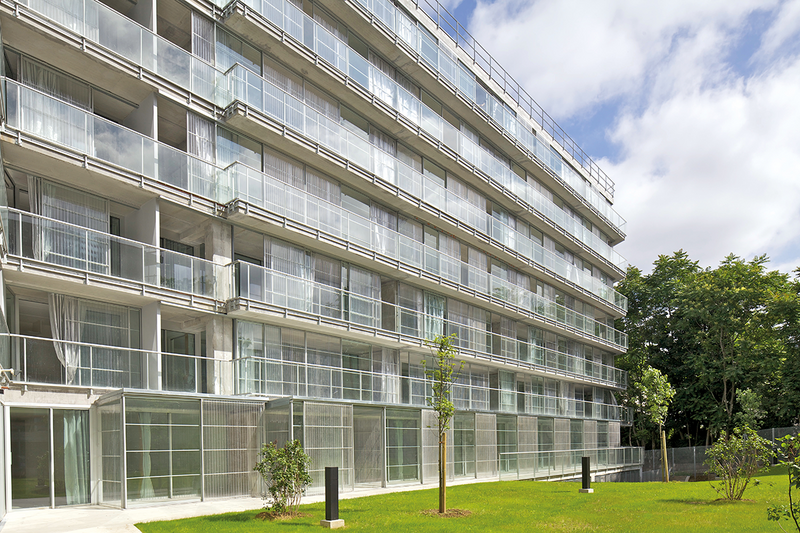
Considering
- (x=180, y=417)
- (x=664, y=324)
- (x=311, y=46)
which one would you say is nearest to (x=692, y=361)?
(x=664, y=324)

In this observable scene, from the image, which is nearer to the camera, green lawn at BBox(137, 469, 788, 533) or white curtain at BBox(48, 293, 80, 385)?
green lawn at BBox(137, 469, 788, 533)

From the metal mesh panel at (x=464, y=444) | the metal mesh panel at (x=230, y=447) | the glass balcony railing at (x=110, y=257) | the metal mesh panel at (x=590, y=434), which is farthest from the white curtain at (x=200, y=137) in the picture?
the metal mesh panel at (x=590, y=434)

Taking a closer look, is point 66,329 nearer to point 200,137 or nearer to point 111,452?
point 111,452

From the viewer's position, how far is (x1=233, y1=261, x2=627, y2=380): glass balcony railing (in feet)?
75.6

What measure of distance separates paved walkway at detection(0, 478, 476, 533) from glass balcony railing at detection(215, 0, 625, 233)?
16615mm

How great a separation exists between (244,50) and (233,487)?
1536 centimetres

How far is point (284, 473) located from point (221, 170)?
1128 centimetres

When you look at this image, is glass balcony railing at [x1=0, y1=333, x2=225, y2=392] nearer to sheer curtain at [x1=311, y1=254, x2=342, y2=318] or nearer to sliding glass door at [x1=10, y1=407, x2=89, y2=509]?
sliding glass door at [x1=10, y1=407, x2=89, y2=509]

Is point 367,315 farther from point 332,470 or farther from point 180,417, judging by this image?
point 332,470

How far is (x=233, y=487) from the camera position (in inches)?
792

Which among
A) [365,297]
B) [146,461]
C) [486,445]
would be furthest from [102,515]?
[486,445]

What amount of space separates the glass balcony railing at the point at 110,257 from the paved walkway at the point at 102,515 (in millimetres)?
6358

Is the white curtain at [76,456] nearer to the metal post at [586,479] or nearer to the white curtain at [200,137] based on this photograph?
the white curtain at [200,137]

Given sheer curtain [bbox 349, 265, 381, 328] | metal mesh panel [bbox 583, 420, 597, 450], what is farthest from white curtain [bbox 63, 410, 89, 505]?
metal mesh panel [bbox 583, 420, 597, 450]
